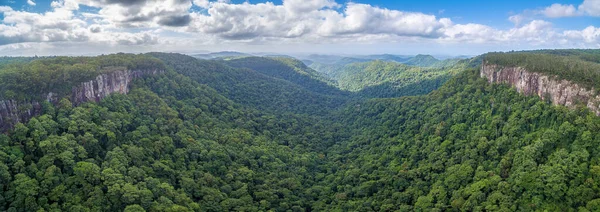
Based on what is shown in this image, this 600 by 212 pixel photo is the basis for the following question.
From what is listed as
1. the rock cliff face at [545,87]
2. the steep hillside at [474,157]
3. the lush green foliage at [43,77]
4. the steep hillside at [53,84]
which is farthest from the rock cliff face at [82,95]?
the rock cliff face at [545,87]

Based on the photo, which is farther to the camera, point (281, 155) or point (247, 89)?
point (247, 89)

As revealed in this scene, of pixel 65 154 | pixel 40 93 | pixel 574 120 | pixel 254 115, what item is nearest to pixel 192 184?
pixel 65 154

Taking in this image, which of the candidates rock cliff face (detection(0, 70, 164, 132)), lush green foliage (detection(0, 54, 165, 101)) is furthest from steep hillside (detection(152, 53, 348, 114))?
lush green foliage (detection(0, 54, 165, 101))

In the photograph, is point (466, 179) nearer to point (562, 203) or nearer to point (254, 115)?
point (562, 203)

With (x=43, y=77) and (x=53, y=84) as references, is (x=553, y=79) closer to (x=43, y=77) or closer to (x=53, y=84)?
(x=53, y=84)

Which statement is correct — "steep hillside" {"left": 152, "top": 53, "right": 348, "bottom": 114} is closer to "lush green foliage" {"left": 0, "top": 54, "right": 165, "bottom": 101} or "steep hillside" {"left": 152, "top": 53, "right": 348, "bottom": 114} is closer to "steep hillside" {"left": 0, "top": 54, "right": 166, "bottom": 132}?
"steep hillside" {"left": 0, "top": 54, "right": 166, "bottom": 132}

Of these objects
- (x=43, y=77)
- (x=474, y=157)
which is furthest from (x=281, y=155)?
(x=43, y=77)

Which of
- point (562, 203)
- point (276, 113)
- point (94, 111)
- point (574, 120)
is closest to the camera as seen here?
point (562, 203)

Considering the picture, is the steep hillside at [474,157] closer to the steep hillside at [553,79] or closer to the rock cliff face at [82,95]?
the steep hillside at [553,79]
